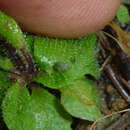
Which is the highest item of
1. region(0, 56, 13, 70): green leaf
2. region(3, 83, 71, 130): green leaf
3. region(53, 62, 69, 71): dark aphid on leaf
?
region(53, 62, 69, 71): dark aphid on leaf

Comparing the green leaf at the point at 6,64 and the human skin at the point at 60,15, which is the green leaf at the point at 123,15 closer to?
the human skin at the point at 60,15

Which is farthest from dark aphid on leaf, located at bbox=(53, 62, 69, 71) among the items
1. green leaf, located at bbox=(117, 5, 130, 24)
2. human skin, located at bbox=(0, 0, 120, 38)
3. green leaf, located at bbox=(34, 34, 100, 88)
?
green leaf, located at bbox=(117, 5, 130, 24)

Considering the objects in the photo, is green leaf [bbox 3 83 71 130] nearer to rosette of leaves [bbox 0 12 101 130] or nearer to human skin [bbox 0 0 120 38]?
rosette of leaves [bbox 0 12 101 130]

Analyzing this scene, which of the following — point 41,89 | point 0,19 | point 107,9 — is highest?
point 107,9

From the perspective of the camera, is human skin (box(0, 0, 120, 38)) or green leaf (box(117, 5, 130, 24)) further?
green leaf (box(117, 5, 130, 24))

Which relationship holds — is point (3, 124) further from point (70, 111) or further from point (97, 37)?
point (97, 37)

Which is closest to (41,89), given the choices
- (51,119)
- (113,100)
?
(51,119)

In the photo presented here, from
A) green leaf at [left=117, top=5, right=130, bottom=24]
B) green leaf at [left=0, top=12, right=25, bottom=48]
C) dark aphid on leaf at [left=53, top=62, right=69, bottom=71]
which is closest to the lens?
green leaf at [left=0, top=12, right=25, bottom=48]
